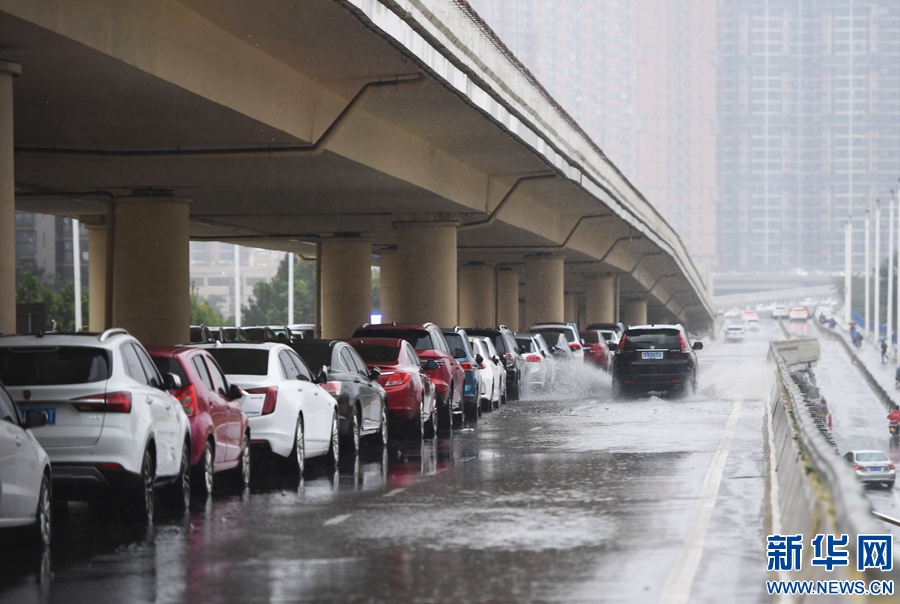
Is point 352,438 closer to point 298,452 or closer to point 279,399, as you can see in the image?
point 298,452

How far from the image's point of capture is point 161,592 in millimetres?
8703

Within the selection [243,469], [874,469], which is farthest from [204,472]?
[874,469]

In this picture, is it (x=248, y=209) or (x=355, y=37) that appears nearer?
(x=355, y=37)

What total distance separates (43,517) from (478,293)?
58.3 m

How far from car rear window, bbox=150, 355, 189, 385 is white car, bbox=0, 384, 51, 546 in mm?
3029

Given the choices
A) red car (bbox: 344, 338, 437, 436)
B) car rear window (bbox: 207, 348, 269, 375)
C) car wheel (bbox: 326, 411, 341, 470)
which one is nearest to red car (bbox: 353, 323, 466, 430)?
red car (bbox: 344, 338, 437, 436)

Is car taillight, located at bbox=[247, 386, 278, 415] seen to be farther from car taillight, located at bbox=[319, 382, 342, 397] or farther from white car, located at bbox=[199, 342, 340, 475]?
car taillight, located at bbox=[319, 382, 342, 397]

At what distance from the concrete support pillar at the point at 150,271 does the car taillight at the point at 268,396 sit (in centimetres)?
1502

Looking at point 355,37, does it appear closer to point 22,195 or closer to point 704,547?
point 704,547

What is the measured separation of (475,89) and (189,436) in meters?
12.3

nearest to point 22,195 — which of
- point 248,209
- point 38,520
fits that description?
point 248,209

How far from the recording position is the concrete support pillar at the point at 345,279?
163ft

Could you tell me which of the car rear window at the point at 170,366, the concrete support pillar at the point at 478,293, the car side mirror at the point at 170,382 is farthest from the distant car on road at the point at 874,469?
the car side mirror at the point at 170,382

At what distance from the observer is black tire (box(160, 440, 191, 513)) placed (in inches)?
505
